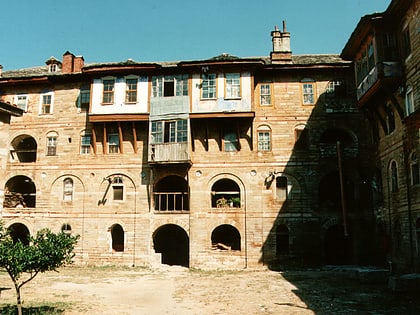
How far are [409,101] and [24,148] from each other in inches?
1036

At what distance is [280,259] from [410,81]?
12669 millimetres

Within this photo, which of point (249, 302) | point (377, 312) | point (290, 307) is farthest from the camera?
point (249, 302)

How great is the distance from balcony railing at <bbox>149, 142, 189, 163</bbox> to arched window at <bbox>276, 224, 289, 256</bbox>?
7280 millimetres

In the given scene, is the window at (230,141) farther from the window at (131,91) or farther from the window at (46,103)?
the window at (46,103)

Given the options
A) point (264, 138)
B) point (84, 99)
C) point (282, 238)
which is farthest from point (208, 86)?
point (282, 238)

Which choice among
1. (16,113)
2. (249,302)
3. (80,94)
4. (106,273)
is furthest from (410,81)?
(80,94)

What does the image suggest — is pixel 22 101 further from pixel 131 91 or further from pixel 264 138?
pixel 264 138

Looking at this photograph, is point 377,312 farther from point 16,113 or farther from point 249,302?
point 16,113

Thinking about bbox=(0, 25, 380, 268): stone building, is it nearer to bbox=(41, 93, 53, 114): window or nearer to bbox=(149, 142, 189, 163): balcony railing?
bbox=(149, 142, 189, 163): balcony railing

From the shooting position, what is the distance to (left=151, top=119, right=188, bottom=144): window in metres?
26.1

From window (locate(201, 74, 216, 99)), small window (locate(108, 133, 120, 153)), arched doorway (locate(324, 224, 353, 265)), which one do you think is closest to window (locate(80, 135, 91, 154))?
small window (locate(108, 133, 120, 153))

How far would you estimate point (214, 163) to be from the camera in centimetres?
2678

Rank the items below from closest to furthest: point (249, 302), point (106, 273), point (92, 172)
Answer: point (249, 302) < point (106, 273) < point (92, 172)

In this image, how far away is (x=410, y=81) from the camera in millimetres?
19156
